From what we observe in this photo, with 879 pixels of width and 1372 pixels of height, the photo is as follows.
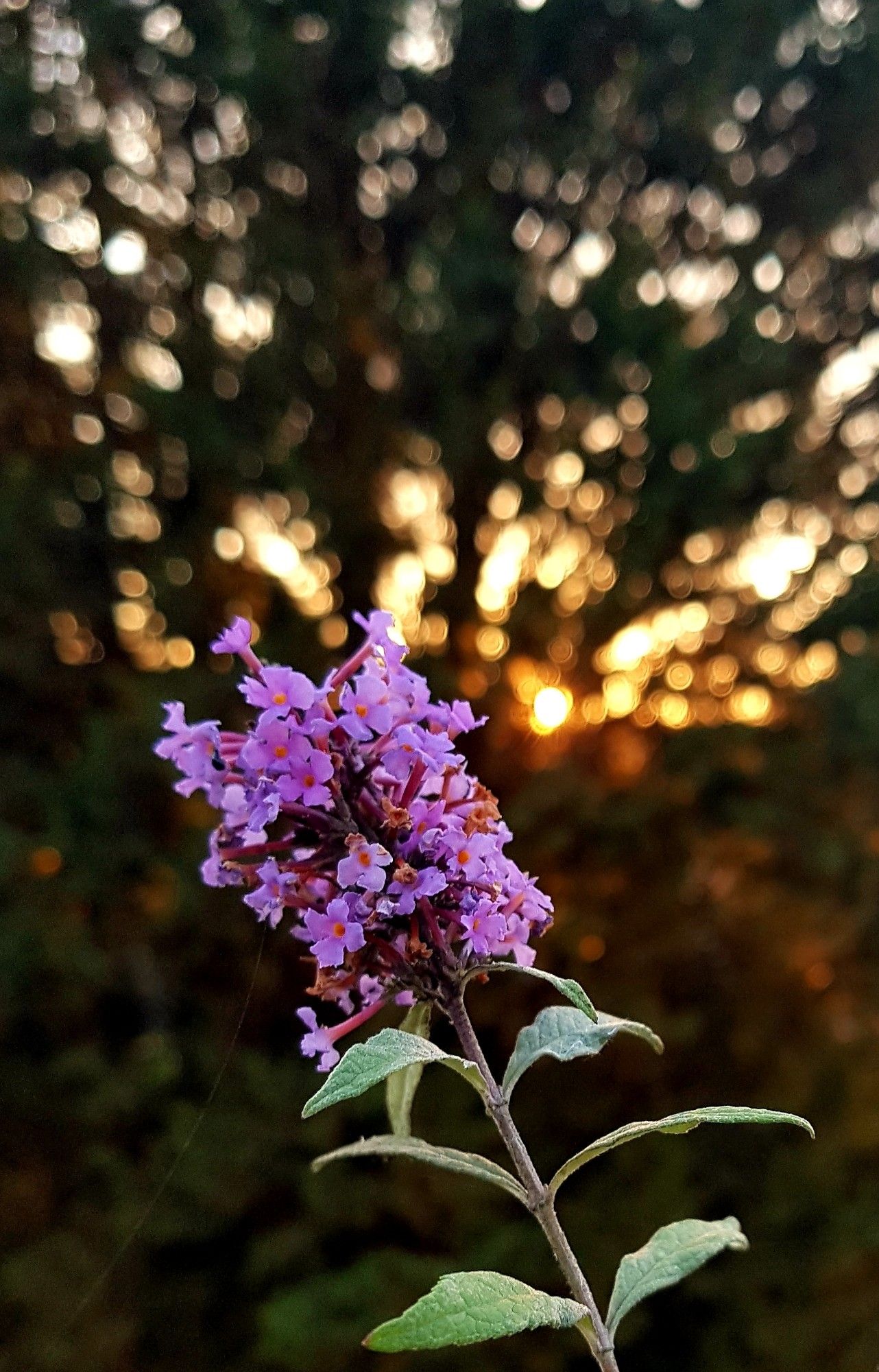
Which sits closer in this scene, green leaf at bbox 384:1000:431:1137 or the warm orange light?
green leaf at bbox 384:1000:431:1137

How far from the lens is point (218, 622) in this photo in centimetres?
267

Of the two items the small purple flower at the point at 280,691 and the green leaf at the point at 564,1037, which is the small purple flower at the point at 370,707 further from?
the green leaf at the point at 564,1037

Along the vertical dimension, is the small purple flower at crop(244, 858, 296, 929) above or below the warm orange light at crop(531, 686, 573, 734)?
below

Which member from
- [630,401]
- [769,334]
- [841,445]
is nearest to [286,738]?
[630,401]

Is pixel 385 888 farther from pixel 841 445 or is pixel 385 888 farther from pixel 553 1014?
pixel 841 445

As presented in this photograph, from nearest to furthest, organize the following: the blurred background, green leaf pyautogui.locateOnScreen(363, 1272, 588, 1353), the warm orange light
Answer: green leaf pyautogui.locateOnScreen(363, 1272, 588, 1353)
the blurred background
the warm orange light

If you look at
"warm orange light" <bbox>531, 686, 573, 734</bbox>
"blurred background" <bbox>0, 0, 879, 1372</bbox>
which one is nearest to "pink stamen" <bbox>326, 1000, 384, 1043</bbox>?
"blurred background" <bbox>0, 0, 879, 1372</bbox>

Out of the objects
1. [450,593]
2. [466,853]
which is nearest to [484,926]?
[466,853]

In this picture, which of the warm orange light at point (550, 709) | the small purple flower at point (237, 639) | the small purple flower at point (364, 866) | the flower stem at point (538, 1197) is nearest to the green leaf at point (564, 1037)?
the flower stem at point (538, 1197)

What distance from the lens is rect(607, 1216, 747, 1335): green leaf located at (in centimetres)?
44

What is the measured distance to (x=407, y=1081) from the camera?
0.52 m

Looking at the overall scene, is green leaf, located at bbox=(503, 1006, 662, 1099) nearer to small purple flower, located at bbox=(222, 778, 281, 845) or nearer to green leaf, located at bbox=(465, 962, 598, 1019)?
green leaf, located at bbox=(465, 962, 598, 1019)

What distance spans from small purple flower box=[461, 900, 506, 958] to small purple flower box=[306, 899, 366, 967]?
5cm

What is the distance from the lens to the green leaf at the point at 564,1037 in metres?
0.45
